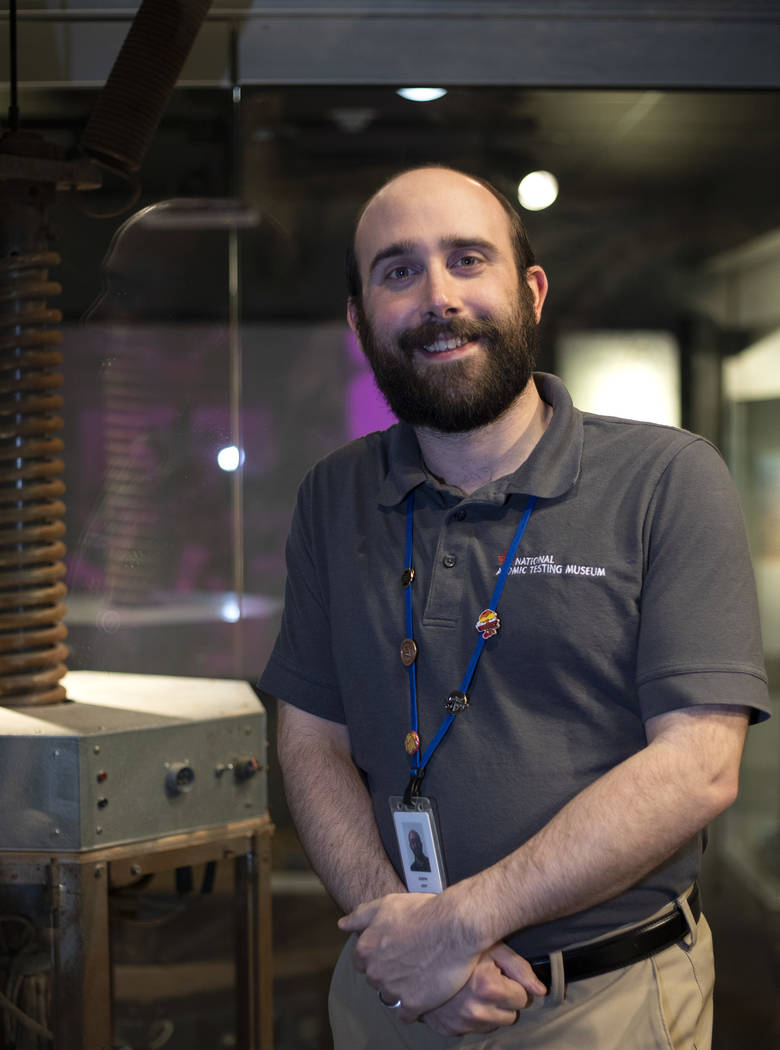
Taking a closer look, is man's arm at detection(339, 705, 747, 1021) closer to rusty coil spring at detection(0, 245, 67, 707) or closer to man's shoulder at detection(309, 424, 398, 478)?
man's shoulder at detection(309, 424, 398, 478)

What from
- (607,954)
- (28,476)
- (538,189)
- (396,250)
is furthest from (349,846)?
(538,189)

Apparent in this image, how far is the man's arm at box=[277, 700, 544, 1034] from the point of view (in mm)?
1169

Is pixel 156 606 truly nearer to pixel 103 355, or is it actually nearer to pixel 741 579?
pixel 103 355

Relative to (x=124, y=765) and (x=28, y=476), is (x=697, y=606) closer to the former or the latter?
(x=124, y=765)

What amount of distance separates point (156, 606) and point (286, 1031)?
1001 mm

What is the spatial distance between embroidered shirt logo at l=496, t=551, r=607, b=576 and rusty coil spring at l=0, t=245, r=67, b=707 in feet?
3.29

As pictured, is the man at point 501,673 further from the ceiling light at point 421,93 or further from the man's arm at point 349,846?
the ceiling light at point 421,93

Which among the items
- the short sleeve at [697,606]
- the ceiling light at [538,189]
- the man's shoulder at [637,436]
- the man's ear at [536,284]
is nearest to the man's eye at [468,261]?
the man's ear at [536,284]

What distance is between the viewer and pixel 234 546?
7.77 feet

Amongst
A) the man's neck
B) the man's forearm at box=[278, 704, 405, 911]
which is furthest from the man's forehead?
the man's forearm at box=[278, 704, 405, 911]

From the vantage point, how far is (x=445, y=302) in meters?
1.33

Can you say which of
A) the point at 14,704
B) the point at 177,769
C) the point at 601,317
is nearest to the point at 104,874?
the point at 177,769

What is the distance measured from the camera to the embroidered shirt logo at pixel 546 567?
1238 millimetres

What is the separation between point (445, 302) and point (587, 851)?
649 millimetres
